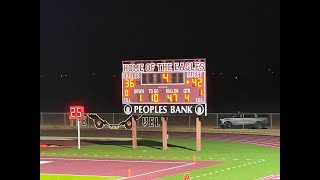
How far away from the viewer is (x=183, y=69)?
88.3 ft

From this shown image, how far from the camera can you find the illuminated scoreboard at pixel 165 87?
2684 cm

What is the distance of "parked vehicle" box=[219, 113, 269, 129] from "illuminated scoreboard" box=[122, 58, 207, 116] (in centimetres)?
1583

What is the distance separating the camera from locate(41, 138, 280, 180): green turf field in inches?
755

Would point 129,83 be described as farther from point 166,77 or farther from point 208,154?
point 208,154

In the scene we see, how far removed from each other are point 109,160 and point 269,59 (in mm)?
63221

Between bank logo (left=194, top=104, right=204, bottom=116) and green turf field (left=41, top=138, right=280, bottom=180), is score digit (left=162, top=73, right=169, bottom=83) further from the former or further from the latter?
green turf field (left=41, top=138, right=280, bottom=180)

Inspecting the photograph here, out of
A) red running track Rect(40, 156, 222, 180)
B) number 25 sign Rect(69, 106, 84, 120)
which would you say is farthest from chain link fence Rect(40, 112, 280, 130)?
red running track Rect(40, 156, 222, 180)

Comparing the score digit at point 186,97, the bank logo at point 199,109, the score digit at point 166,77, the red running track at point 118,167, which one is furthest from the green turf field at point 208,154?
the score digit at point 166,77

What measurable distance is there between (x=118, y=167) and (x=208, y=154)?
5911mm

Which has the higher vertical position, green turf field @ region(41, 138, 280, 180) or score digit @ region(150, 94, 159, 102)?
score digit @ region(150, 94, 159, 102)

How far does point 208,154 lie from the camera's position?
26.3 metres
